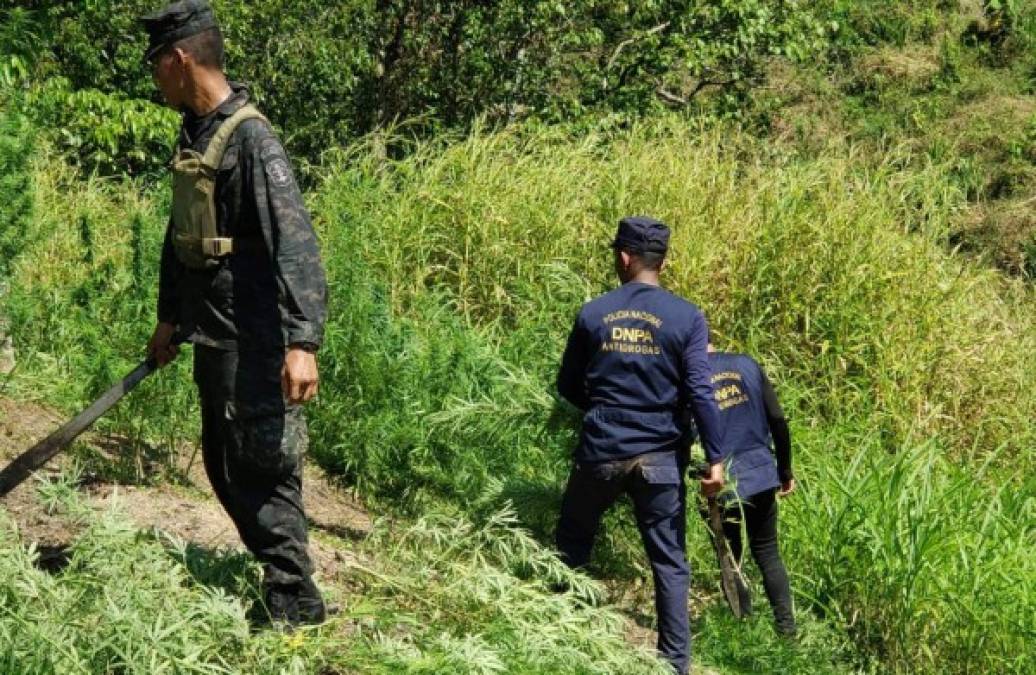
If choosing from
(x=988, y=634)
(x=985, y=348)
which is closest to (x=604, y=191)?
(x=985, y=348)

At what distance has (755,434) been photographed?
19.8ft

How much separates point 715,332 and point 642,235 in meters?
3.46

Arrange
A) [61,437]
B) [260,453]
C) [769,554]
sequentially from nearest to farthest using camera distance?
[260,453]
[61,437]
[769,554]

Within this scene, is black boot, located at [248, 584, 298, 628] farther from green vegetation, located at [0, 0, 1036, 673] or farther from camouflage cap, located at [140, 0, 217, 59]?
camouflage cap, located at [140, 0, 217, 59]

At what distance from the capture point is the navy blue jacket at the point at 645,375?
5.27 meters

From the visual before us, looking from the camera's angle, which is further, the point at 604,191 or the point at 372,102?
the point at 372,102

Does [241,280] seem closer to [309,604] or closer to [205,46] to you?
[205,46]

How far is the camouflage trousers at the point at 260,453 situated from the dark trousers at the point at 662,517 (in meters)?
1.30

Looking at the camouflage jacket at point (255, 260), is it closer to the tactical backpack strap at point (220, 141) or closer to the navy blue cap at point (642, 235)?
the tactical backpack strap at point (220, 141)

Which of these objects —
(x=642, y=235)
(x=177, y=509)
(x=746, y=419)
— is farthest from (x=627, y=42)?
(x=177, y=509)

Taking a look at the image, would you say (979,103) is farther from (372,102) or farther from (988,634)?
(988,634)

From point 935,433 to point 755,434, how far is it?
2740 millimetres

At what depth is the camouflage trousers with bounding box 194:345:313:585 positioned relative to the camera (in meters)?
4.36

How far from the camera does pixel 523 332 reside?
26.4ft
